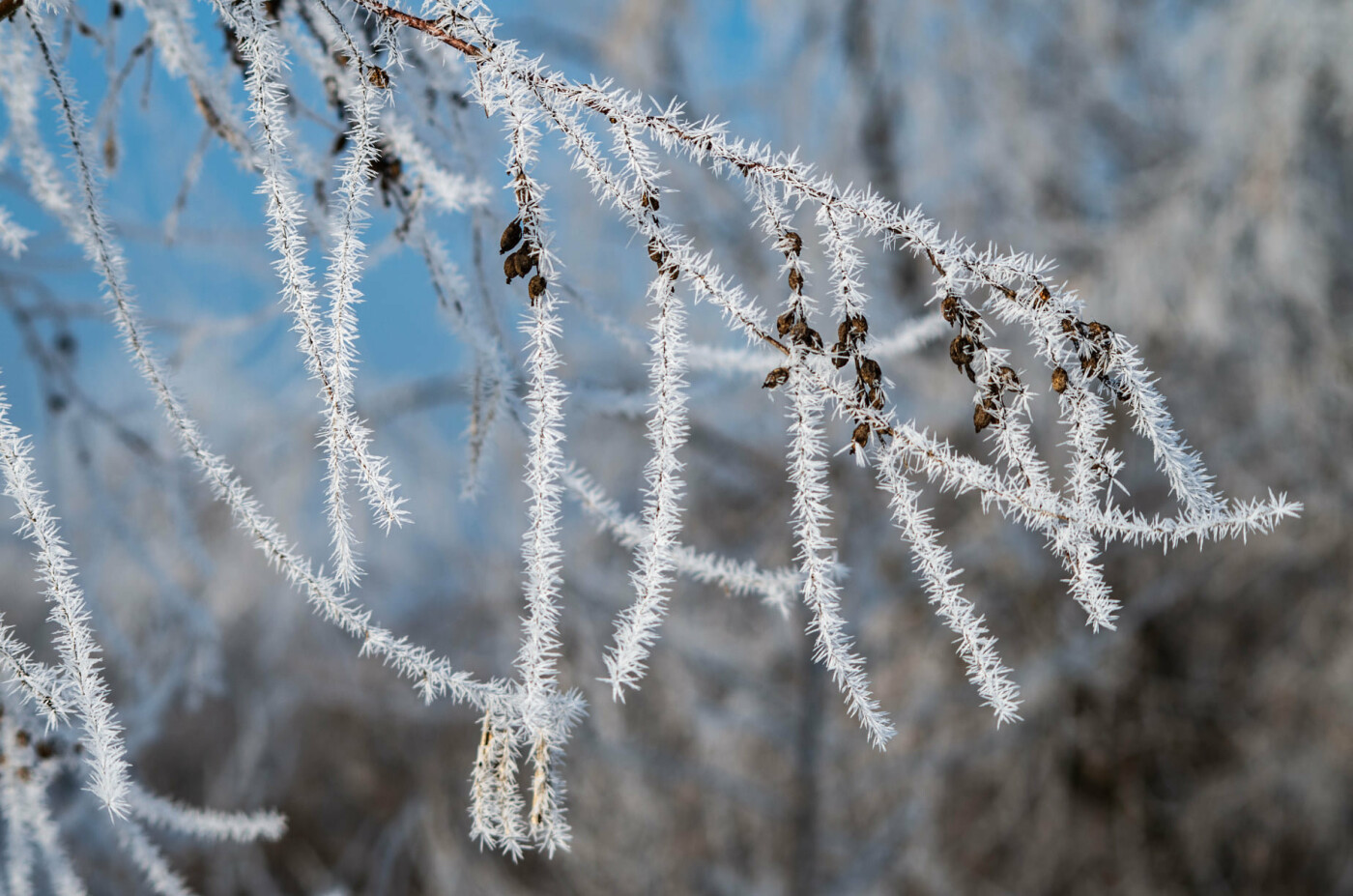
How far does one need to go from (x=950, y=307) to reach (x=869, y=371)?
0.22ft

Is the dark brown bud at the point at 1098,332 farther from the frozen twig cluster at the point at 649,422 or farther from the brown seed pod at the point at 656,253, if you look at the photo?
the brown seed pod at the point at 656,253

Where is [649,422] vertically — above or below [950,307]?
below

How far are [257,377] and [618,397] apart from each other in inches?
168

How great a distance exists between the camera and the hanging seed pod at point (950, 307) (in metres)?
0.54

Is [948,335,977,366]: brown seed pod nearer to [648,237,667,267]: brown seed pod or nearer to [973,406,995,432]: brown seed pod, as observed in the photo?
[973,406,995,432]: brown seed pod

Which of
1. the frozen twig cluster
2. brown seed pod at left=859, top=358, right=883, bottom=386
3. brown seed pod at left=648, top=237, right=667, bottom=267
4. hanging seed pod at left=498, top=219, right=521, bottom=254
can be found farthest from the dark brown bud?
hanging seed pod at left=498, top=219, right=521, bottom=254

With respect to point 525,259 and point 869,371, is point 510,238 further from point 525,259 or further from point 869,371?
point 869,371

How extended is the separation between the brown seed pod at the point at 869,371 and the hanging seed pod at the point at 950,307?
0.06 metres

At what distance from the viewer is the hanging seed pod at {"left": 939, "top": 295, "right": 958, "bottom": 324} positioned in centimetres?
54

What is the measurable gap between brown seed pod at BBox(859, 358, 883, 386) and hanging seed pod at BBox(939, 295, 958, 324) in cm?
6

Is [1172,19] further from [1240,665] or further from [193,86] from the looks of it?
[193,86]

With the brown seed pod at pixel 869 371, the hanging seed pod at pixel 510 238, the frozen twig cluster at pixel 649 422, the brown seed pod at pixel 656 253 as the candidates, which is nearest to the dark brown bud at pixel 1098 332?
the frozen twig cluster at pixel 649 422

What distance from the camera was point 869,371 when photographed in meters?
0.54

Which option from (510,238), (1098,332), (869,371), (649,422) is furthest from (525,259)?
(1098,332)
